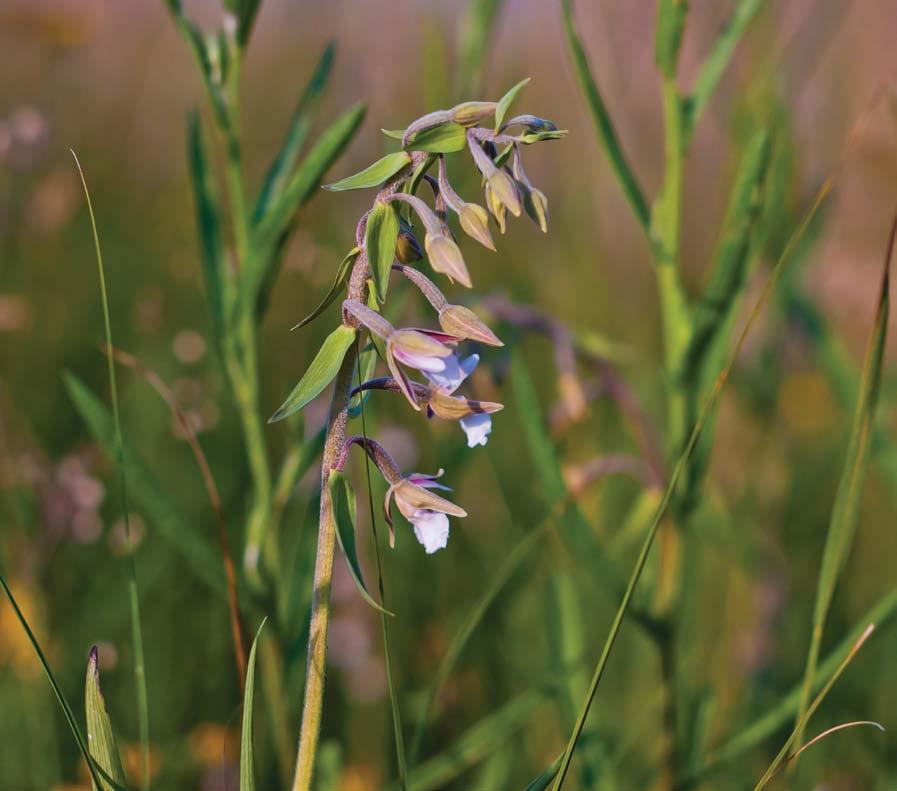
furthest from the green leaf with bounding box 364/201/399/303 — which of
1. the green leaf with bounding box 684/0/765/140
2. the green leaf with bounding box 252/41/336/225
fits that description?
the green leaf with bounding box 684/0/765/140

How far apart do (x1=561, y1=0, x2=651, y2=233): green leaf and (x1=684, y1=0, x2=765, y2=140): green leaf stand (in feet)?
0.36

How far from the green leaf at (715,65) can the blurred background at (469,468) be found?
0.23 metres

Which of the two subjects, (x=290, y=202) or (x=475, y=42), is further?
(x=475, y=42)

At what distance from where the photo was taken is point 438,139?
0.90m

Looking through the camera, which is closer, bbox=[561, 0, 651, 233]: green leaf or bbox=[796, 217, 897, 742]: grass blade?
bbox=[796, 217, 897, 742]: grass blade

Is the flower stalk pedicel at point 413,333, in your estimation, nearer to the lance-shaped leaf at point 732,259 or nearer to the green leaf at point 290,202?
the green leaf at point 290,202

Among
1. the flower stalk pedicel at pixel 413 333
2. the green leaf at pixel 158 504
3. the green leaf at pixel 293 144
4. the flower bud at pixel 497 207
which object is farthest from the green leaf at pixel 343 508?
the green leaf at pixel 293 144

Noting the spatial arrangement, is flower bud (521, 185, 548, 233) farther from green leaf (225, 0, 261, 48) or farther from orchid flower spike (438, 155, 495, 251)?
green leaf (225, 0, 261, 48)

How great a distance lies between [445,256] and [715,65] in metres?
0.86

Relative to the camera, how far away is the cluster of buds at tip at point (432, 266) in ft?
2.86

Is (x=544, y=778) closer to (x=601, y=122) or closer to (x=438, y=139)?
(x=438, y=139)

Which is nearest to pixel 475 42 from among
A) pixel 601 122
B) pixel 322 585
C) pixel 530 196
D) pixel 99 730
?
pixel 601 122

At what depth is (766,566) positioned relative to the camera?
82.0 inches

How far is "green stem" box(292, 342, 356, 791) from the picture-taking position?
2.97ft
